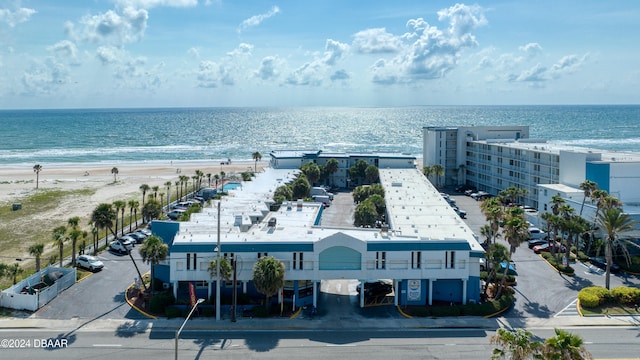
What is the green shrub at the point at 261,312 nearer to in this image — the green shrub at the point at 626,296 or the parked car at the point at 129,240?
the parked car at the point at 129,240

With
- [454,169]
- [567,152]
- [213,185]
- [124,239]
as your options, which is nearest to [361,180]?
[454,169]

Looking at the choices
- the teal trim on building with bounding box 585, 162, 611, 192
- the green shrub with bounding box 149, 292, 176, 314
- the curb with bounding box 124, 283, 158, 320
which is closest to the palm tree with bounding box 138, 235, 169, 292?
the green shrub with bounding box 149, 292, 176, 314

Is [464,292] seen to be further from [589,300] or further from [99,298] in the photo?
[99,298]

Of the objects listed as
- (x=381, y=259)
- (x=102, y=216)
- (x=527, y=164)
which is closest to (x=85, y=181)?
(x=102, y=216)

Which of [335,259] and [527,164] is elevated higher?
[527,164]

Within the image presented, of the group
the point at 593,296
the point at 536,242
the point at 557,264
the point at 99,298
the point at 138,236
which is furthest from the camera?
the point at 138,236

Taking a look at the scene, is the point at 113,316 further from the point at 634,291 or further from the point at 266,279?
the point at 634,291

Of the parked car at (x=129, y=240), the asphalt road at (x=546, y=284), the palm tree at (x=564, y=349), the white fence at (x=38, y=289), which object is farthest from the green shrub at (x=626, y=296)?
the parked car at (x=129, y=240)
